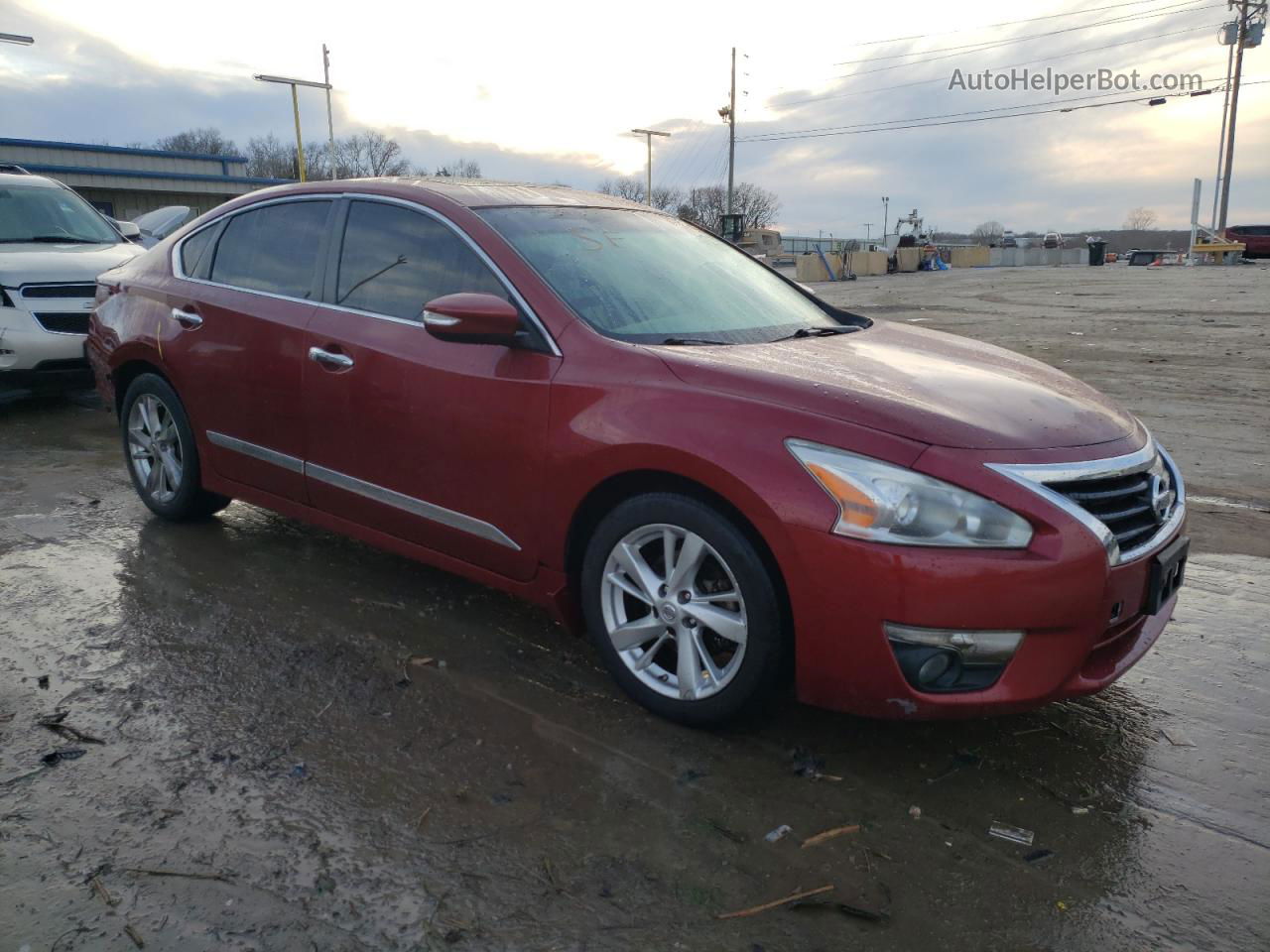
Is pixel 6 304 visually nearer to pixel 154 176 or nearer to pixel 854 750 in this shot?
pixel 854 750

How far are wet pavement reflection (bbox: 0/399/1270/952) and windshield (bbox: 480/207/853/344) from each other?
1.27 m

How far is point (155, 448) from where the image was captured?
16.9 feet

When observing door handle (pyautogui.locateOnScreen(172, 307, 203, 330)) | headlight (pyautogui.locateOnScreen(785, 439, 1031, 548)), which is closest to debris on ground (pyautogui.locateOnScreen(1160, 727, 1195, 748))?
headlight (pyautogui.locateOnScreen(785, 439, 1031, 548))

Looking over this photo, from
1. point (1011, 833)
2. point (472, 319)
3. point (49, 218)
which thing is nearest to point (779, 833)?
point (1011, 833)

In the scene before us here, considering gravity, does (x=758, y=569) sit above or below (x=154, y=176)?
below

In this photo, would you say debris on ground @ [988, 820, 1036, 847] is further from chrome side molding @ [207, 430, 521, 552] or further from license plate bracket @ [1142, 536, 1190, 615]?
chrome side molding @ [207, 430, 521, 552]

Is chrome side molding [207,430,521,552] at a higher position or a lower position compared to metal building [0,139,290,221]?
lower

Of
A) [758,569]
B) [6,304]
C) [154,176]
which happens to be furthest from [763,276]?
[154,176]

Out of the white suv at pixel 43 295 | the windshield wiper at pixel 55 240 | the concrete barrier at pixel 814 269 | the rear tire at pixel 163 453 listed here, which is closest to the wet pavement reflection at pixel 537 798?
the rear tire at pixel 163 453

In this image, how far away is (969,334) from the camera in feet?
46.3

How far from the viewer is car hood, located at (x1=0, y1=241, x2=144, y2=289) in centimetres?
811

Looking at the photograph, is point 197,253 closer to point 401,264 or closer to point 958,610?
point 401,264

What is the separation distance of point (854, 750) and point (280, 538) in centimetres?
317

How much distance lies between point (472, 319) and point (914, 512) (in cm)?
156
